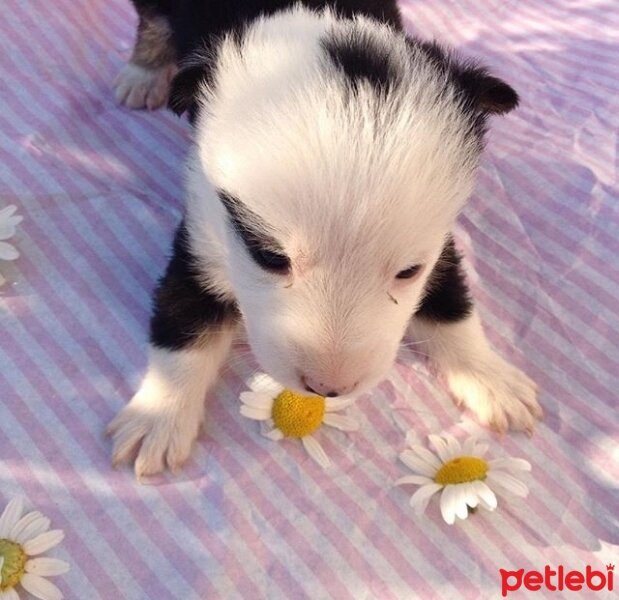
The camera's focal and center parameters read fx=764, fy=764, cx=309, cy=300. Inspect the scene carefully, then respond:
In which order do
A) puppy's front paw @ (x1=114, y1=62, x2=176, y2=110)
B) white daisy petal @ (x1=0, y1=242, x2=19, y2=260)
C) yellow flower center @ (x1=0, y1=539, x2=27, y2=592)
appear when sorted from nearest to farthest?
1. yellow flower center @ (x1=0, y1=539, x2=27, y2=592)
2. white daisy petal @ (x1=0, y1=242, x2=19, y2=260)
3. puppy's front paw @ (x1=114, y1=62, x2=176, y2=110)

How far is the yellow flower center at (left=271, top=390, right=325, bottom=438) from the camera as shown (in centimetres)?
164

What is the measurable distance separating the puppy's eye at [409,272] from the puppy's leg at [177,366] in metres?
0.53

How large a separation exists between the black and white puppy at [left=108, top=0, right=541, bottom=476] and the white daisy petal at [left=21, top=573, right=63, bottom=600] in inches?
10.7

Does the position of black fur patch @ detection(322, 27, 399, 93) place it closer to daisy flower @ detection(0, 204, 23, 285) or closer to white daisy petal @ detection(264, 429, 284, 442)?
white daisy petal @ detection(264, 429, 284, 442)

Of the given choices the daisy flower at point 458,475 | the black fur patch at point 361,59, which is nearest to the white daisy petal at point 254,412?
the daisy flower at point 458,475

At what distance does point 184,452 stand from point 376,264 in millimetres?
676

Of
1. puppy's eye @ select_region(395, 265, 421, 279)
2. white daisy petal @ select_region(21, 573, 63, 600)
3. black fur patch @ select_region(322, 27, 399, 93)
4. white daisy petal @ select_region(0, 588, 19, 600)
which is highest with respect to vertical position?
black fur patch @ select_region(322, 27, 399, 93)

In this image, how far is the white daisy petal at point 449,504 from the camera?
153 centimetres

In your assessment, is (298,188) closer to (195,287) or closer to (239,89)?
(239,89)


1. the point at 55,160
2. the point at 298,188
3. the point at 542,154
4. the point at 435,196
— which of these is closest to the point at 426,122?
the point at 435,196

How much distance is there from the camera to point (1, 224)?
1903 millimetres

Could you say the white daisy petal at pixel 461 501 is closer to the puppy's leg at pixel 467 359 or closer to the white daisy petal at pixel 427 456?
the white daisy petal at pixel 427 456

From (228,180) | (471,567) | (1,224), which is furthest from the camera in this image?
(1,224)

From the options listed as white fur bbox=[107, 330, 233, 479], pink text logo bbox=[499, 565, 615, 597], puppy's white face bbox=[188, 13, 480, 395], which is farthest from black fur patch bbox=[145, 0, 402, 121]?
pink text logo bbox=[499, 565, 615, 597]
